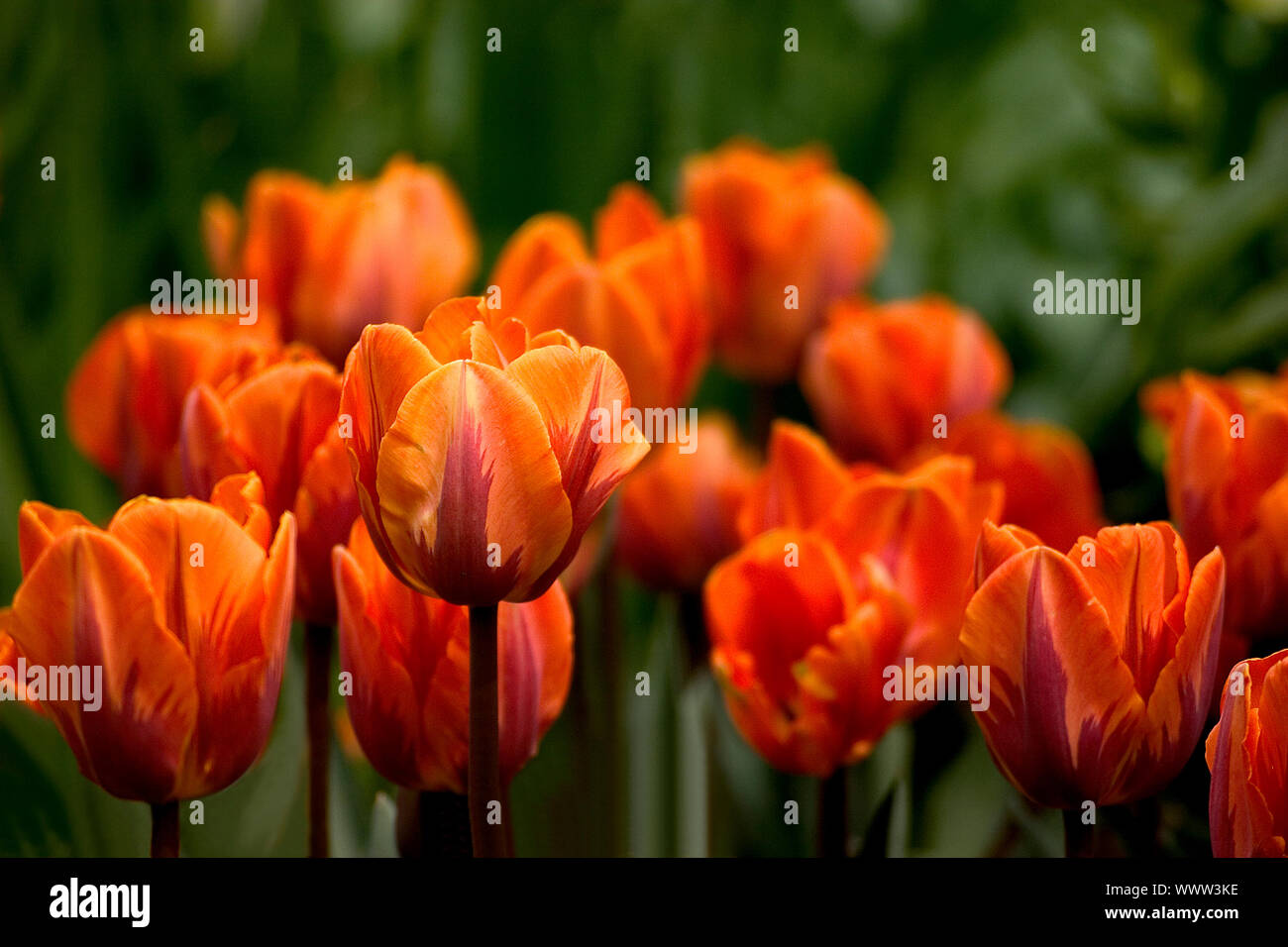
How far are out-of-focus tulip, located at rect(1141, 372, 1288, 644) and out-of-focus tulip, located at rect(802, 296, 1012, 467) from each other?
0.18 metres

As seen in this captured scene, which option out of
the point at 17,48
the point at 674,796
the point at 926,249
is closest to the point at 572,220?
the point at 926,249

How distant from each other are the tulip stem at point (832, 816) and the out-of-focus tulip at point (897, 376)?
213 mm

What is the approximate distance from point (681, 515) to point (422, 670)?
228 millimetres

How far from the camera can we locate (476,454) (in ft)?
1.05

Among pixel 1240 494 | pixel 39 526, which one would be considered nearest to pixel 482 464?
pixel 39 526

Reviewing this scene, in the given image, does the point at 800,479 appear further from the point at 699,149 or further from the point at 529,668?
the point at 699,149

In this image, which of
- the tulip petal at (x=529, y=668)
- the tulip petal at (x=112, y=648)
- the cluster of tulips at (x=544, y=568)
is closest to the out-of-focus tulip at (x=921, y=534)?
the cluster of tulips at (x=544, y=568)

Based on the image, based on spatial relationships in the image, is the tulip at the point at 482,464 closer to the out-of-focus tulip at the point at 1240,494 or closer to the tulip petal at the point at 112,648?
the tulip petal at the point at 112,648

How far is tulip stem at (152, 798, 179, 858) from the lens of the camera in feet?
1.16

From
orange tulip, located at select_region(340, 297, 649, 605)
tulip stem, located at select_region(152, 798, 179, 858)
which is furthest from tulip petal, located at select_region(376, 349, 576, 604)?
tulip stem, located at select_region(152, 798, 179, 858)

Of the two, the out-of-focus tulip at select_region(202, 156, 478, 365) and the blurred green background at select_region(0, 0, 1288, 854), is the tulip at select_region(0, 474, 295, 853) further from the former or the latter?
the out-of-focus tulip at select_region(202, 156, 478, 365)
